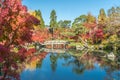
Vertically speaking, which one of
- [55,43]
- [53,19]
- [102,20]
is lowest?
[55,43]

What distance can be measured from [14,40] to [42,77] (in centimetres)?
881

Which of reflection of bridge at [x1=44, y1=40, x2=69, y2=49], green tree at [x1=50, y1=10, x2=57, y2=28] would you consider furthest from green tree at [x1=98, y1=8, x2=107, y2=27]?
green tree at [x1=50, y1=10, x2=57, y2=28]

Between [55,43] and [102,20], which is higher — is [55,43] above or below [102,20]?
below

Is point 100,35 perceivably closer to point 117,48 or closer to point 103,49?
point 103,49

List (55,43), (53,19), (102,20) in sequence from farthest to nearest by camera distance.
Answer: (53,19) < (55,43) < (102,20)

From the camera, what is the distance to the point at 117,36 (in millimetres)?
37219

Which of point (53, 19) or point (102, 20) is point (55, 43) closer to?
point (102, 20)

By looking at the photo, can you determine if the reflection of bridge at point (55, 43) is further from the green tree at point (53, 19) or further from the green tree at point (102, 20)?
the green tree at point (53, 19)

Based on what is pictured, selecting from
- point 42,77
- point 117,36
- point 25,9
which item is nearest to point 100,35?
point 117,36

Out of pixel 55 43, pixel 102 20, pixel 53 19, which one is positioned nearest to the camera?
pixel 102 20

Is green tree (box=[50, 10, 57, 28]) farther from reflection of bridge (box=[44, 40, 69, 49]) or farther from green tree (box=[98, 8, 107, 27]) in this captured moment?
reflection of bridge (box=[44, 40, 69, 49])

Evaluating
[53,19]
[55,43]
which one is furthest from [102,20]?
[53,19]

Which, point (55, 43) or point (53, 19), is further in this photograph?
point (53, 19)

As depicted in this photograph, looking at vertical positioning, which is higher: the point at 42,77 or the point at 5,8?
the point at 5,8
